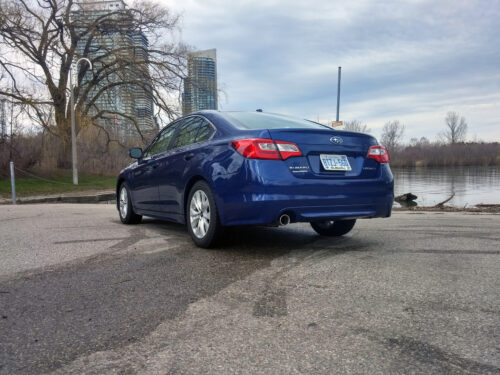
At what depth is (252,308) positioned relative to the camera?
2504 mm

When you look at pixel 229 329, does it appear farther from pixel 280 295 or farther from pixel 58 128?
pixel 58 128

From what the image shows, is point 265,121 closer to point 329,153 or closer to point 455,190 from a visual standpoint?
point 329,153

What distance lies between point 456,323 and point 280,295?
1.03 metres

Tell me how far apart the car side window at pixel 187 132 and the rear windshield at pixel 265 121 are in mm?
423

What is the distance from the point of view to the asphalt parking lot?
6.07 feet

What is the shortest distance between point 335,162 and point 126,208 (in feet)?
12.6

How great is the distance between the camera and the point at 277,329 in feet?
7.14

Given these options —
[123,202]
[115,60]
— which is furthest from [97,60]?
[123,202]

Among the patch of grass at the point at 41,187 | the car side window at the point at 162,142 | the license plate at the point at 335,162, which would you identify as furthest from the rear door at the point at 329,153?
the patch of grass at the point at 41,187

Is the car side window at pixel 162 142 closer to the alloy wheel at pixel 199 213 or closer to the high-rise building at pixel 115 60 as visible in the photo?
the alloy wheel at pixel 199 213

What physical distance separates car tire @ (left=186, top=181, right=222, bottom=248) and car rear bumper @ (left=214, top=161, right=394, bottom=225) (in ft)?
0.45

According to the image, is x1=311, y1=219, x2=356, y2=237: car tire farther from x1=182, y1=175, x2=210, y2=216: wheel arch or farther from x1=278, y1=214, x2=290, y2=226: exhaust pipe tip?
x1=182, y1=175, x2=210, y2=216: wheel arch

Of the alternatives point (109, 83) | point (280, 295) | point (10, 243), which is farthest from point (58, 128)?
point (280, 295)

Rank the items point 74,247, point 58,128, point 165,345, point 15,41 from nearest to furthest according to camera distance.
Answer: point 165,345 < point 74,247 < point 15,41 < point 58,128
